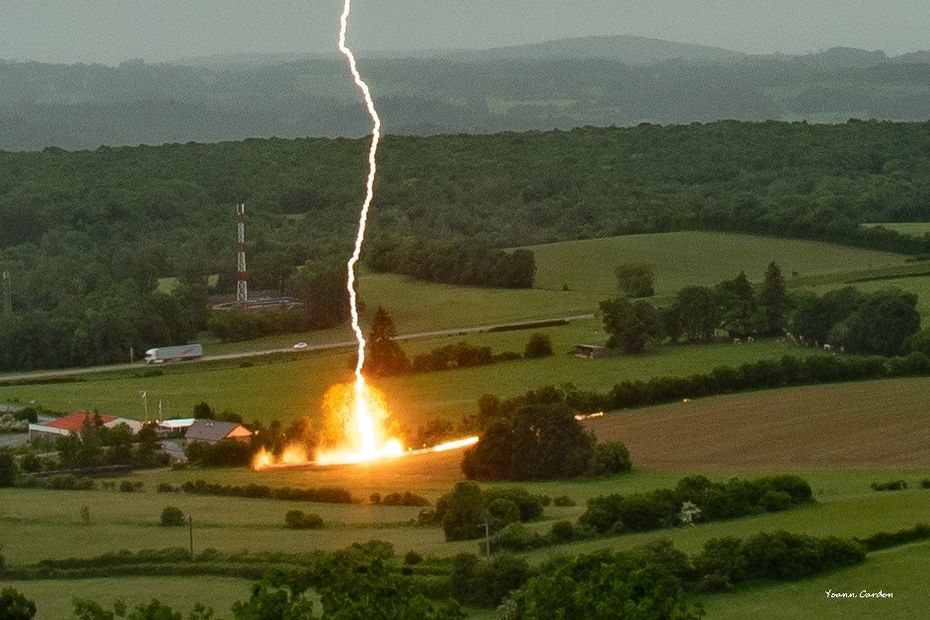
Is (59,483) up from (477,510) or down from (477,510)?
down

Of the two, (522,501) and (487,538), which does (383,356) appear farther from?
(487,538)

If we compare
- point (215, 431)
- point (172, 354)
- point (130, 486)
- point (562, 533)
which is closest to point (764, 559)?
point (562, 533)

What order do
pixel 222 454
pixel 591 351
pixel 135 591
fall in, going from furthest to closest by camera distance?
pixel 591 351
pixel 222 454
pixel 135 591

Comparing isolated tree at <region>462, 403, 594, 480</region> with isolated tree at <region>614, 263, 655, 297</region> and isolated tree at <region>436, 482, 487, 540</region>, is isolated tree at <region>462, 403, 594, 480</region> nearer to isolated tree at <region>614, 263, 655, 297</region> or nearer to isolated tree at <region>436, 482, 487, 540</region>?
isolated tree at <region>436, 482, 487, 540</region>

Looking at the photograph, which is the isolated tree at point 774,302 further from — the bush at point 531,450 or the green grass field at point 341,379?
the bush at point 531,450

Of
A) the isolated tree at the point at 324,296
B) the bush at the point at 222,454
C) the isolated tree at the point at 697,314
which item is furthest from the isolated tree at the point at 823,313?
the bush at the point at 222,454

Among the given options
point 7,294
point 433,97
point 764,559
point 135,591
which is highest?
point 433,97
